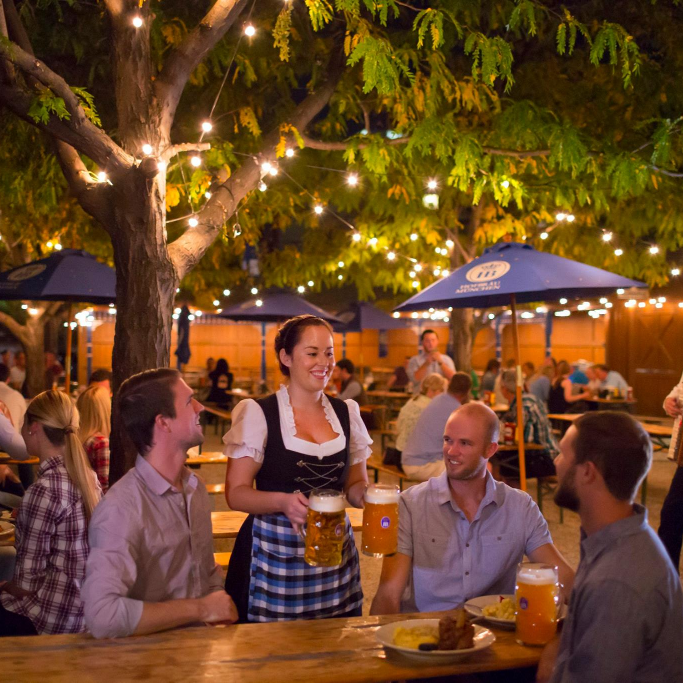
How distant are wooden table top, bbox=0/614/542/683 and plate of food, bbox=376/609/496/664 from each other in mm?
38

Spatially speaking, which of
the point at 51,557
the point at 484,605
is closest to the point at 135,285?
the point at 51,557

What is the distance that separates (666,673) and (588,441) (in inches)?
23.0

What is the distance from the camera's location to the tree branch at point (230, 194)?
545cm

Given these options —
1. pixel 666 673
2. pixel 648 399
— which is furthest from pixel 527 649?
pixel 648 399

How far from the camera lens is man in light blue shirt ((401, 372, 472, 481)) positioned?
7504 millimetres

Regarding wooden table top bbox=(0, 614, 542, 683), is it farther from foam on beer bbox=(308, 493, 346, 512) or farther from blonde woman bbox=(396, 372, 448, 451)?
blonde woman bbox=(396, 372, 448, 451)

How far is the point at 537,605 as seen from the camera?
2.34 m

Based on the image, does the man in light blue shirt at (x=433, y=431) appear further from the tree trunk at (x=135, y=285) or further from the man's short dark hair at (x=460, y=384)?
the tree trunk at (x=135, y=285)

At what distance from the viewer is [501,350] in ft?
91.5

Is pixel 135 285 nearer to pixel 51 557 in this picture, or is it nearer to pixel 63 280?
pixel 51 557

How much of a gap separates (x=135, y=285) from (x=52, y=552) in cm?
225

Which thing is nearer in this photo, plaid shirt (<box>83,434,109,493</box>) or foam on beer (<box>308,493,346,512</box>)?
foam on beer (<box>308,493,346,512</box>)

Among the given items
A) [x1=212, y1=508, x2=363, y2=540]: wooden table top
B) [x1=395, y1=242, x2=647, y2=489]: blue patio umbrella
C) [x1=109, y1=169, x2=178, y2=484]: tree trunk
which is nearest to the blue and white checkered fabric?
[x1=212, y1=508, x2=363, y2=540]: wooden table top

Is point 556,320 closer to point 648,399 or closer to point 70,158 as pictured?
point 648,399
